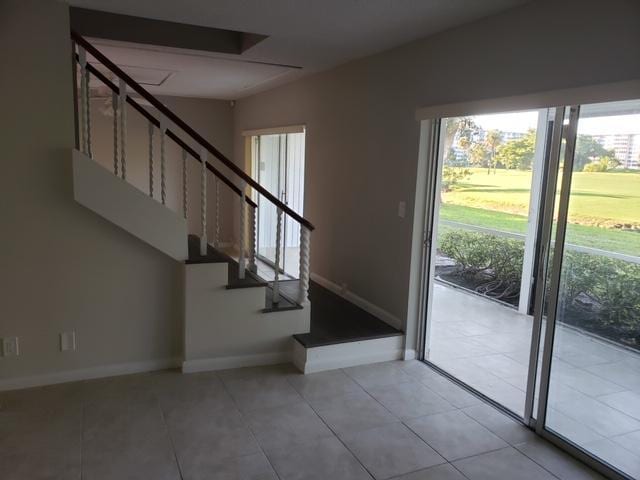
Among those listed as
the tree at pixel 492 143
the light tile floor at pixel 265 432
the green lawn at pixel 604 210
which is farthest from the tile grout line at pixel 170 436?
the tree at pixel 492 143

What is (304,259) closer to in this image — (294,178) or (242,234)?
(242,234)

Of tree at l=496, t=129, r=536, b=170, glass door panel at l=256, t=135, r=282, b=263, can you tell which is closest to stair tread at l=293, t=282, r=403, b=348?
tree at l=496, t=129, r=536, b=170

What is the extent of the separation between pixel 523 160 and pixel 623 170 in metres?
2.70

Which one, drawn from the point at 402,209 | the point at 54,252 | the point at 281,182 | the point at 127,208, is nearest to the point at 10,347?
the point at 54,252

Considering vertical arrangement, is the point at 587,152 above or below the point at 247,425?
above

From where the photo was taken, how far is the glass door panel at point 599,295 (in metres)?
2.50

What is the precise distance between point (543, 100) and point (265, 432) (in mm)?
2371

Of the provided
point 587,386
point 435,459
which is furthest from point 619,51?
point 435,459

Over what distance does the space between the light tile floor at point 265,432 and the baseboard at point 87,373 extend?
70mm

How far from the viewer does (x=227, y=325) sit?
3.67m

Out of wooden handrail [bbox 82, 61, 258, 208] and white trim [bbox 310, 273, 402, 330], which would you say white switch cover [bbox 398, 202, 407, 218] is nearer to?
white trim [bbox 310, 273, 402, 330]

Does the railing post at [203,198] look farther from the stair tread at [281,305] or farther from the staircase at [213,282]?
the stair tread at [281,305]

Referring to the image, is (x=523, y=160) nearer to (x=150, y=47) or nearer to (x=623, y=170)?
(x=623, y=170)

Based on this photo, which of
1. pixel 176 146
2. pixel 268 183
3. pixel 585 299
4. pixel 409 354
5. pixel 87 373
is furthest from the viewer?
pixel 176 146
